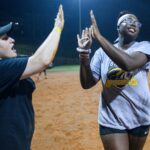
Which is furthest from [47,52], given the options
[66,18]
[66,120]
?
[66,18]

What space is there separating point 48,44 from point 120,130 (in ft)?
4.68

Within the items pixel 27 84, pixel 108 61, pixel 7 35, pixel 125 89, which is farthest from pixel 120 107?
pixel 7 35

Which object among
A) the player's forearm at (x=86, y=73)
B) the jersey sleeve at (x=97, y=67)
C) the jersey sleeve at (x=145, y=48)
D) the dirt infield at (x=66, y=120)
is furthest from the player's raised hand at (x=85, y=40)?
the dirt infield at (x=66, y=120)

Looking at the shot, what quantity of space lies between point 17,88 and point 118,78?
1.26 metres

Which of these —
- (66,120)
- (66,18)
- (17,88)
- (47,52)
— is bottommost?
(66,18)

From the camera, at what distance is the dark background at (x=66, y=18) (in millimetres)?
32938

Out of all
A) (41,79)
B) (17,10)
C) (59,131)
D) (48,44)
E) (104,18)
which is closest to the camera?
(48,44)

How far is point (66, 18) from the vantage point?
37.8 meters

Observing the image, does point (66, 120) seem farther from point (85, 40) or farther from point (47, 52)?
point (47, 52)

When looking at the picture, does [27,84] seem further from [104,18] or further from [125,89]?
[104,18]

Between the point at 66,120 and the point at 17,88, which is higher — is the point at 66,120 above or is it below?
below

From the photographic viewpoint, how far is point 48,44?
8.77 feet

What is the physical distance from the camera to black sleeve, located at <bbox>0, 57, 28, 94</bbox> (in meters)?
2.56

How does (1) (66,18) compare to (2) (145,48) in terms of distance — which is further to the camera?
(1) (66,18)
